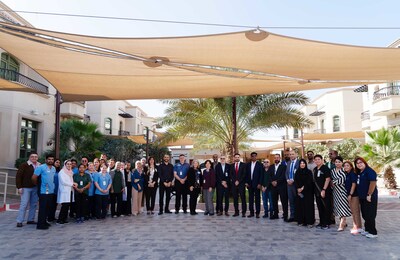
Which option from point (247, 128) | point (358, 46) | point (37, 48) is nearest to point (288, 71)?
point (358, 46)

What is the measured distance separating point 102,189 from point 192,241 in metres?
3.42

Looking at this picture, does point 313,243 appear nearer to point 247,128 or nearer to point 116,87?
point 116,87

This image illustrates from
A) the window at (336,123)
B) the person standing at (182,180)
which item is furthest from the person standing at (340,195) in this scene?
the window at (336,123)

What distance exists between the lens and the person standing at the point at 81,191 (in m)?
8.34

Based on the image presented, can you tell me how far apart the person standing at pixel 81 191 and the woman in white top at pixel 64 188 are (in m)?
0.25

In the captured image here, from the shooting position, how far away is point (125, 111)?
146 feet

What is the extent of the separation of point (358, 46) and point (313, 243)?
11.8ft

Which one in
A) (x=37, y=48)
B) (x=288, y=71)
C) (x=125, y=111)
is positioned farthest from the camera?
(x=125, y=111)

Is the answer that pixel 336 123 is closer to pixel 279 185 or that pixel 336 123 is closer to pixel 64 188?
pixel 279 185

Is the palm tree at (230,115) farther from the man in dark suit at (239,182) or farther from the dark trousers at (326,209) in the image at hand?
the dark trousers at (326,209)

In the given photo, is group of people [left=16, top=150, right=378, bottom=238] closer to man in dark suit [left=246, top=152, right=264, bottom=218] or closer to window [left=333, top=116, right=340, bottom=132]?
man in dark suit [left=246, top=152, right=264, bottom=218]

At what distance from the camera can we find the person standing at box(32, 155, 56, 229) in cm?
751

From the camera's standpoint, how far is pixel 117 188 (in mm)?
8977

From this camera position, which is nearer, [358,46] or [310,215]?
[358,46]
